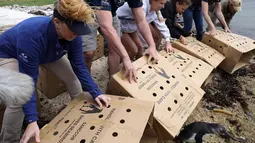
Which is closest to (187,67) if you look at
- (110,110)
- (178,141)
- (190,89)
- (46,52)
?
(190,89)

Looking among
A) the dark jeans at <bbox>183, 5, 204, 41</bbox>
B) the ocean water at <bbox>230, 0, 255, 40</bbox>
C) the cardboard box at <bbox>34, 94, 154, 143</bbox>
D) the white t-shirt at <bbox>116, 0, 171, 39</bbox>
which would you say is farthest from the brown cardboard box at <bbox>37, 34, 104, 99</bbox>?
the ocean water at <bbox>230, 0, 255, 40</bbox>

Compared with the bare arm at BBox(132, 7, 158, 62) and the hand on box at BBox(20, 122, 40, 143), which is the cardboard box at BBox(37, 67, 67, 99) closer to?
the bare arm at BBox(132, 7, 158, 62)

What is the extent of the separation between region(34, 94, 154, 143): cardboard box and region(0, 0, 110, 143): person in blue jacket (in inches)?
2.6

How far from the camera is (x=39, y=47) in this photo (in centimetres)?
129

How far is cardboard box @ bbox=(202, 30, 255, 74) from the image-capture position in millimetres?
2723

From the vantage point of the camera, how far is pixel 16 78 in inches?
32.9

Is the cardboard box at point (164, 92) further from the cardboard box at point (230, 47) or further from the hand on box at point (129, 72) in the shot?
the cardboard box at point (230, 47)

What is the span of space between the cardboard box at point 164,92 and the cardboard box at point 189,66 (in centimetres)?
12

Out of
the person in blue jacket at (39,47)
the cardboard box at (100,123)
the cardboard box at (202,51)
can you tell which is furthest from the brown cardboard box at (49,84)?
the cardboard box at (202,51)

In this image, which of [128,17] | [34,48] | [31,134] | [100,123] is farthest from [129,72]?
[128,17]

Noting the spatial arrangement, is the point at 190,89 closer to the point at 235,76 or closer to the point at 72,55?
the point at 72,55

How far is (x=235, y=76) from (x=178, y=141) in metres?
1.57

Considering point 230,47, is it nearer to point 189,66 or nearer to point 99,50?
point 189,66

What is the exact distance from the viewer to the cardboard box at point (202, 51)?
8.08 ft
